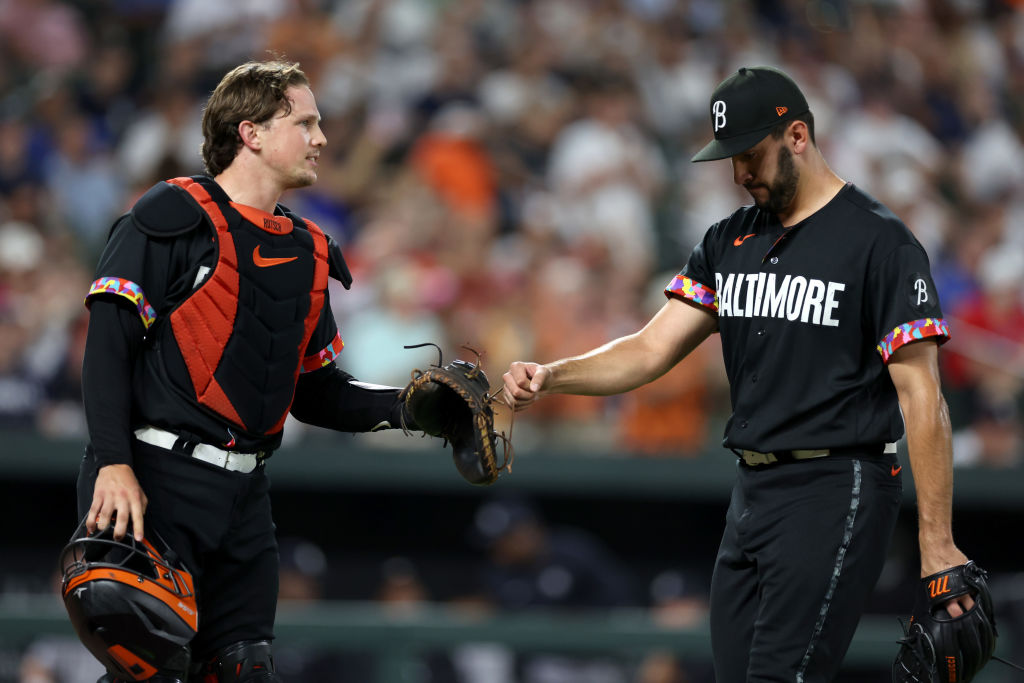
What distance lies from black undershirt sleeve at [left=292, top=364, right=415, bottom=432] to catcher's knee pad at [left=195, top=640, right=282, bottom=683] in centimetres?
77

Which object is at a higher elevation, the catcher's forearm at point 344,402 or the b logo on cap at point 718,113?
the b logo on cap at point 718,113

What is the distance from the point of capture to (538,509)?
8.52 m

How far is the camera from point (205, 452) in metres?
4.00

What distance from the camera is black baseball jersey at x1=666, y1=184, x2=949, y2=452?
3865 mm

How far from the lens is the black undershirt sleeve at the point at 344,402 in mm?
4391

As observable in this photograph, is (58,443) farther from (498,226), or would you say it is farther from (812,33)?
(812,33)

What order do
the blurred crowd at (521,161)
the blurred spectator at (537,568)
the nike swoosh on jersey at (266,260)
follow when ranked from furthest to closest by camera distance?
the blurred crowd at (521,161) < the blurred spectator at (537,568) < the nike swoosh on jersey at (266,260)

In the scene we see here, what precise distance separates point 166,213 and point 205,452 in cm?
71

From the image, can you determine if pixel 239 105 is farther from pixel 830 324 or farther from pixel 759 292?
pixel 830 324

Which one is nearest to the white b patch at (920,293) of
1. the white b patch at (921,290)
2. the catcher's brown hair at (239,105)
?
the white b patch at (921,290)

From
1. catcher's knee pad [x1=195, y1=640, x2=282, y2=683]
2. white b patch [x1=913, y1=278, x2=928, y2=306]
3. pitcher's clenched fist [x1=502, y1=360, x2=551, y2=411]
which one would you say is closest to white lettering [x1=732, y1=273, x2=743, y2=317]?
white b patch [x1=913, y1=278, x2=928, y2=306]

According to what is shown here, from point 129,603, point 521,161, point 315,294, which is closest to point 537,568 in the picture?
point 521,161

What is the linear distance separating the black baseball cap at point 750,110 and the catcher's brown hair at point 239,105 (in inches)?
50.6

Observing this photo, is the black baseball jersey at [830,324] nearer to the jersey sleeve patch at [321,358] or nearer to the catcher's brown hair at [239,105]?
the jersey sleeve patch at [321,358]
